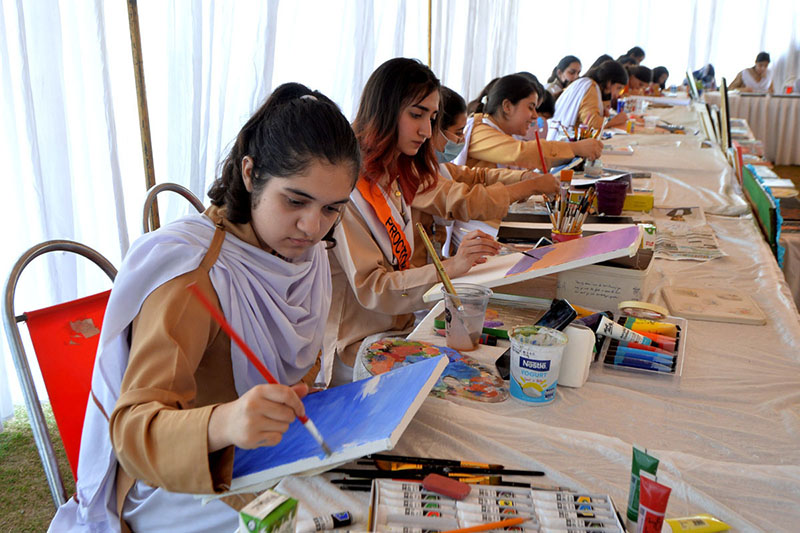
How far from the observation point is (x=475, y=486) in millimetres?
768

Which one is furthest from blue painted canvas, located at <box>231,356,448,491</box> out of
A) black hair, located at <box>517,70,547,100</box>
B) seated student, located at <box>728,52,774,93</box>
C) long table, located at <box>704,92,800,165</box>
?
seated student, located at <box>728,52,774,93</box>

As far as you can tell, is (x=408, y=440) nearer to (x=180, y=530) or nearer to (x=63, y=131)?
(x=180, y=530)

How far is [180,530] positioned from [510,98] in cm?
235


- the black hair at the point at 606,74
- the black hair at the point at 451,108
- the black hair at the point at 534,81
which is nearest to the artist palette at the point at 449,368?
the black hair at the point at 451,108

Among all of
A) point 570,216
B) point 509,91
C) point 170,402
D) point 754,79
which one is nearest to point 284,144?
point 170,402

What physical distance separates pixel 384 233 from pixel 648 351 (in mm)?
700

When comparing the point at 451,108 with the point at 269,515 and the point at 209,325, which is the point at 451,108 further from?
the point at 269,515

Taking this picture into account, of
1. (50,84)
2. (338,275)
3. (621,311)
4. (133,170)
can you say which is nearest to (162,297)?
(338,275)

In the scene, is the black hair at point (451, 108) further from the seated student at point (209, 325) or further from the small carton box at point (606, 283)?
the seated student at point (209, 325)

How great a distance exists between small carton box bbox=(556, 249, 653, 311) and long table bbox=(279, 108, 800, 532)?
0.15 metres

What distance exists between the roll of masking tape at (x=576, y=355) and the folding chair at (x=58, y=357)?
0.83 meters

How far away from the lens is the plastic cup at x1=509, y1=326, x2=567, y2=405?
100cm

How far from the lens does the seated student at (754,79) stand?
8.40m

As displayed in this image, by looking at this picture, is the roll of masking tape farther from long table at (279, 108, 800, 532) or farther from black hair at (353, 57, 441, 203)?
black hair at (353, 57, 441, 203)
